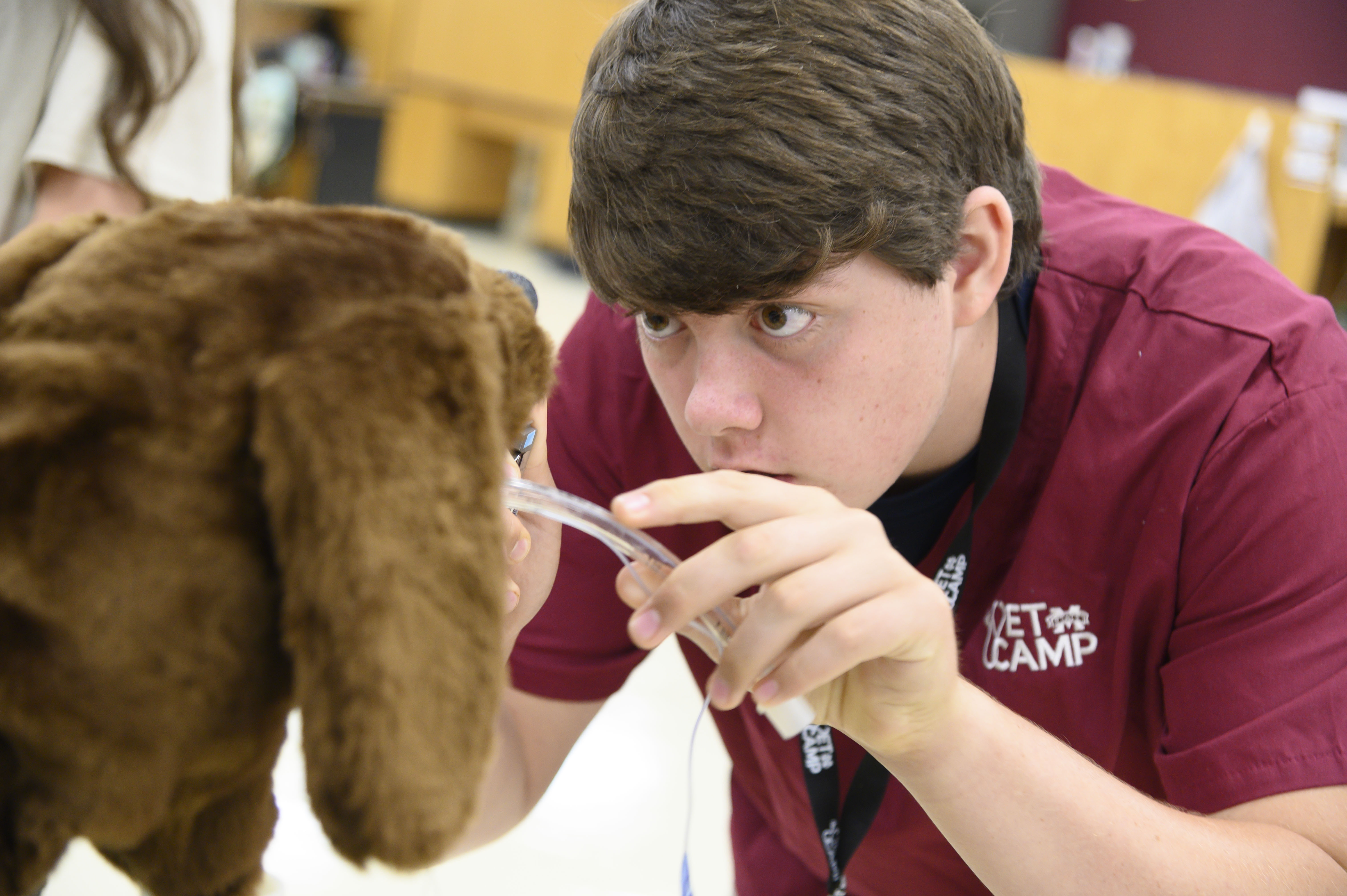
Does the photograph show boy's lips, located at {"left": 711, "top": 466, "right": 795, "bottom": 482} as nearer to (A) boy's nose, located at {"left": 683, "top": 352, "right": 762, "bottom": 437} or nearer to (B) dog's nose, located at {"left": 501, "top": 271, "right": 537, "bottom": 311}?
(A) boy's nose, located at {"left": 683, "top": 352, "right": 762, "bottom": 437}

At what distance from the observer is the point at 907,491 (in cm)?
90

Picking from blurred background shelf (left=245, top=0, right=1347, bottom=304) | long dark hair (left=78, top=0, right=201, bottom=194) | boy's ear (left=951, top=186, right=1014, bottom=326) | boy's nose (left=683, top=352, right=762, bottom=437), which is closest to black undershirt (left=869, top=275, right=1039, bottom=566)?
boy's ear (left=951, top=186, right=1014, bottom=326)

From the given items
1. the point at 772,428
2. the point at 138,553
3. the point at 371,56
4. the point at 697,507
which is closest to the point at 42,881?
the point at 138,553

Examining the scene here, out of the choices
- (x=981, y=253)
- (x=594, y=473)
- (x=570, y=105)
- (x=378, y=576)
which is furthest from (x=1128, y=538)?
(x=570, y=105)

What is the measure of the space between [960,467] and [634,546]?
15.9 inches

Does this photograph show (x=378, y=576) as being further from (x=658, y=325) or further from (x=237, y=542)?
(x=658, y=325)

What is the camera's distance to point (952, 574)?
0.85m

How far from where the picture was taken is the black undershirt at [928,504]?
887 mm

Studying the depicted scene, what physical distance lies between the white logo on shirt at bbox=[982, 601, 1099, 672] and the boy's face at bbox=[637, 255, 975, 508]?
18cm

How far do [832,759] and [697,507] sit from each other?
0.44m

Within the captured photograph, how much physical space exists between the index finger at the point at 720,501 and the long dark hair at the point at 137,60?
2.25 feet

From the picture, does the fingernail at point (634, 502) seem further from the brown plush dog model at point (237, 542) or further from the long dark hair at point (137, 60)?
the long dark hair at point (137, 60)

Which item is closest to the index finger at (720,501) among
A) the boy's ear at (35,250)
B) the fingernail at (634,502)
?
the fingernail at (634,502)

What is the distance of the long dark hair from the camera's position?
0.93 m
